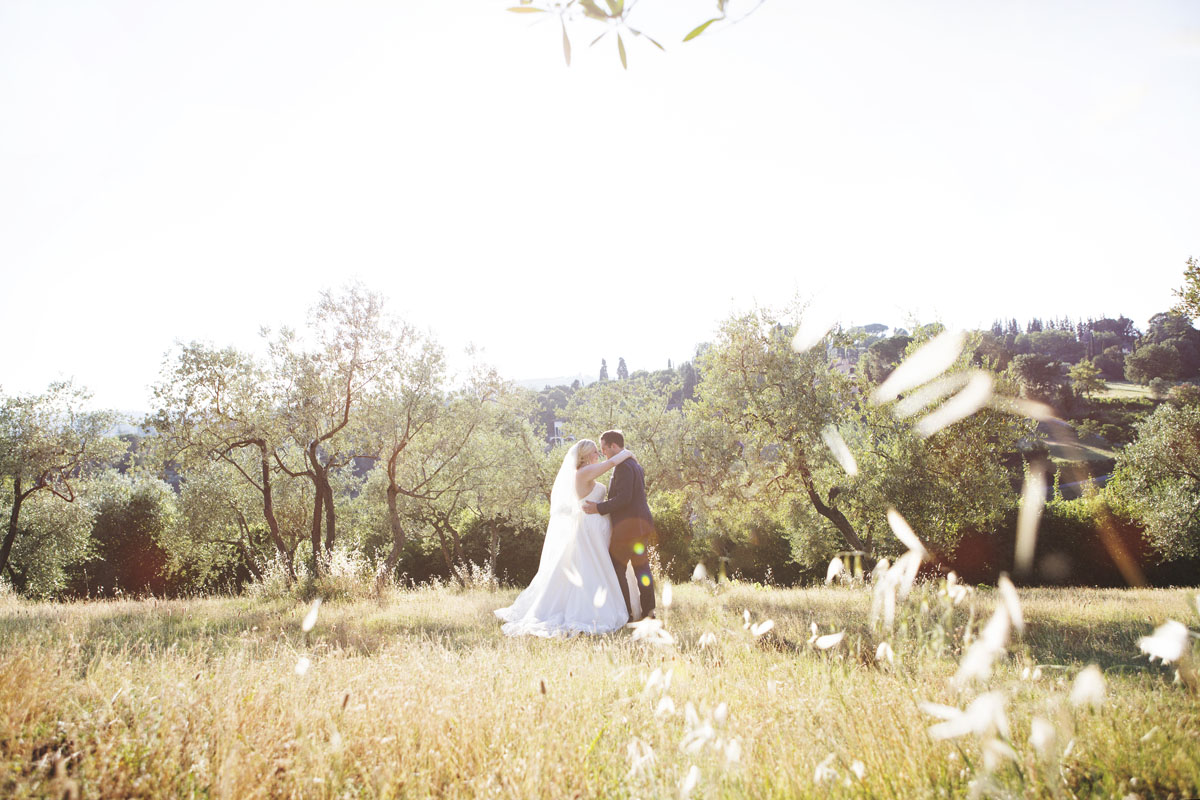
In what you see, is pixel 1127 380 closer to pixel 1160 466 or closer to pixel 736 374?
pixel 1160 466

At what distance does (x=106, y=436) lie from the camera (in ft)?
80.7

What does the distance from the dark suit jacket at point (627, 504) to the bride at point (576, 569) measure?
230 millimetres

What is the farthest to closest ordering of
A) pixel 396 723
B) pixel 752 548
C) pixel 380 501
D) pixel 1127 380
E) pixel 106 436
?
1. pixel 1127 380
2. pixel 752 548
3. pixel 380 501
4. pixel 106 436
5. pixel 396 723

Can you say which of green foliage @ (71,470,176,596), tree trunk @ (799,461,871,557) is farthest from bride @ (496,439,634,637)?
green foliage @ (71,470,176,596)

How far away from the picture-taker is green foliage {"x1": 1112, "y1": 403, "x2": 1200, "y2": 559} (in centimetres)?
2459

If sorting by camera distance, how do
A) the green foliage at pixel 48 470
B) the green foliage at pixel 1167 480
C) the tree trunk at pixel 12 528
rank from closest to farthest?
the tree trunk at pixel 12 528, the green foliage at pixel 48 470, the green foliage at pixel 1167 480

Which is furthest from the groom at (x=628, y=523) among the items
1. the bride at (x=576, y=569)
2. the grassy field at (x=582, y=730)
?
the grassy field at (x=582, y=730)

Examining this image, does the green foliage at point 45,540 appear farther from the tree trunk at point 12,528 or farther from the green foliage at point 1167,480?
the green foliage at point 1167,480

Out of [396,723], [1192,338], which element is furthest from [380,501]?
[1192,338]

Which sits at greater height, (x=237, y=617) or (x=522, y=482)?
(x=522, y=482)

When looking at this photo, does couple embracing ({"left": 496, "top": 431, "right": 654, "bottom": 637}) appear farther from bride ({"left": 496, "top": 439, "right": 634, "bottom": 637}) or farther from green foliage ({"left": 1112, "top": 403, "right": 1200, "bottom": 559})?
green foliage ({"left": 1112, "top": 403, "right": 1200, "bottom": 559})

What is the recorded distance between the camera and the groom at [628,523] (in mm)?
9500

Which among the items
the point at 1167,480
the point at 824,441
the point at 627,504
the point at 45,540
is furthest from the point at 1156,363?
the point at 45,540

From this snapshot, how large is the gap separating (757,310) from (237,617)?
14363mm
